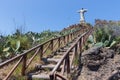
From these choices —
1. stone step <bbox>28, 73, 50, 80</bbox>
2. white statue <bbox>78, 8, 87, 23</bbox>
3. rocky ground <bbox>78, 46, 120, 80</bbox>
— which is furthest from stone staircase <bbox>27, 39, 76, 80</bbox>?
white statue <bbox>78, 8, 87, 23</bbox>

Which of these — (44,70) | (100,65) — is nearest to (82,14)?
(44,70)

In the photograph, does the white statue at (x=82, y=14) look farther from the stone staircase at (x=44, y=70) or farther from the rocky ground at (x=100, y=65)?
the rocky ground at (x=100, y=65)

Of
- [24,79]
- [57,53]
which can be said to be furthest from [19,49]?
[24,79]

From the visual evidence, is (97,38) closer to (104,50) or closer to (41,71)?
(104,50)

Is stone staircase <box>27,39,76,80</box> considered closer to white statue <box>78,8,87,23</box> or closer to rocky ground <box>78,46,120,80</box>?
rocky ground <box>78,46,120,80</box>

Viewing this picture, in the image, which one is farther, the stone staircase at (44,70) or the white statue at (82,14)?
the white statue at (82,14)

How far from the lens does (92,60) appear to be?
10125 millimetres

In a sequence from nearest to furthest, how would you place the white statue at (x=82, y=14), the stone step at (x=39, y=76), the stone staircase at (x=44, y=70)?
the stone step at (x=39, y=76), the stone staircase at (x=44, y=70), the white statue at (x=82, y=14)

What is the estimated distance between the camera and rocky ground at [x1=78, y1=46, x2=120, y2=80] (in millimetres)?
9422

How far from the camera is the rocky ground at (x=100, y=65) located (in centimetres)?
942

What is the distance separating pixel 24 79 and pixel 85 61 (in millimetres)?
2255

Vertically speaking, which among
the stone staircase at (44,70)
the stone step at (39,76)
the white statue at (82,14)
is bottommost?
the stone step at (39,76)

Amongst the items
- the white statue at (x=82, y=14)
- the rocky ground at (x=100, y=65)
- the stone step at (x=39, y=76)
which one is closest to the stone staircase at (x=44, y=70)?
the stone step at (x=39, y=76)

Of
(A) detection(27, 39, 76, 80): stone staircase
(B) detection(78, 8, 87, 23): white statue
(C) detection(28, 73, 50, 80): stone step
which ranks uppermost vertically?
(B) detection(78, 8, 87, 23): white statue
